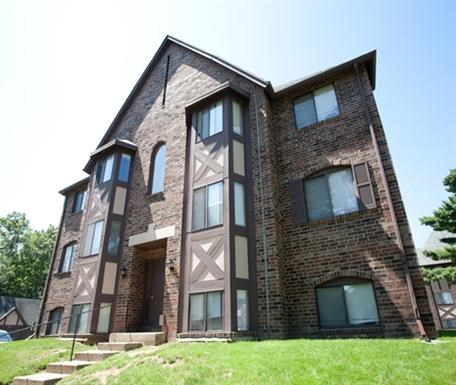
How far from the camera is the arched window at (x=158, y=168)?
11719mm

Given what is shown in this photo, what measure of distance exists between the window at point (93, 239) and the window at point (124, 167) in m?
1.99

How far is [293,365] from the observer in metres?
4.27

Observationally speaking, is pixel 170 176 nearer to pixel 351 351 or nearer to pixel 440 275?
pixel 351 351

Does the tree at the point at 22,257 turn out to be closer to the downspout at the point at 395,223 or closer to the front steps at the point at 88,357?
the front steps at the point at 88,357

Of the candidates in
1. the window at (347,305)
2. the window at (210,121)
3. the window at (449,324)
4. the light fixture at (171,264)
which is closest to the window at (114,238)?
the light fixture at (171,264)

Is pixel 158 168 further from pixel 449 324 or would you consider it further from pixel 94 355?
pixel 449 324

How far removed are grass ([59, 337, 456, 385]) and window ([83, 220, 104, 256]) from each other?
6.20 metres

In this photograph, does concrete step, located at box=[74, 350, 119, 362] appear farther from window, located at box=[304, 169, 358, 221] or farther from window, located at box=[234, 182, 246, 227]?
window, located at box=[304, 169, 358, 221]

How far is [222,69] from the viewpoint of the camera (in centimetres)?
1173

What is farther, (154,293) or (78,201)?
(78,201)

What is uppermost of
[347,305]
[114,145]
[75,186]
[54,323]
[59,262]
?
[114,145]

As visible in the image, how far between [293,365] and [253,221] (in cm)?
469

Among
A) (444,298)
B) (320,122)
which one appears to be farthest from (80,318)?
(444,298)

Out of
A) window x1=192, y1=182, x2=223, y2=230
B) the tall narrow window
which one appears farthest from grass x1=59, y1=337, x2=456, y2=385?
window x1=192, y1=182, x2=223, y2=230
